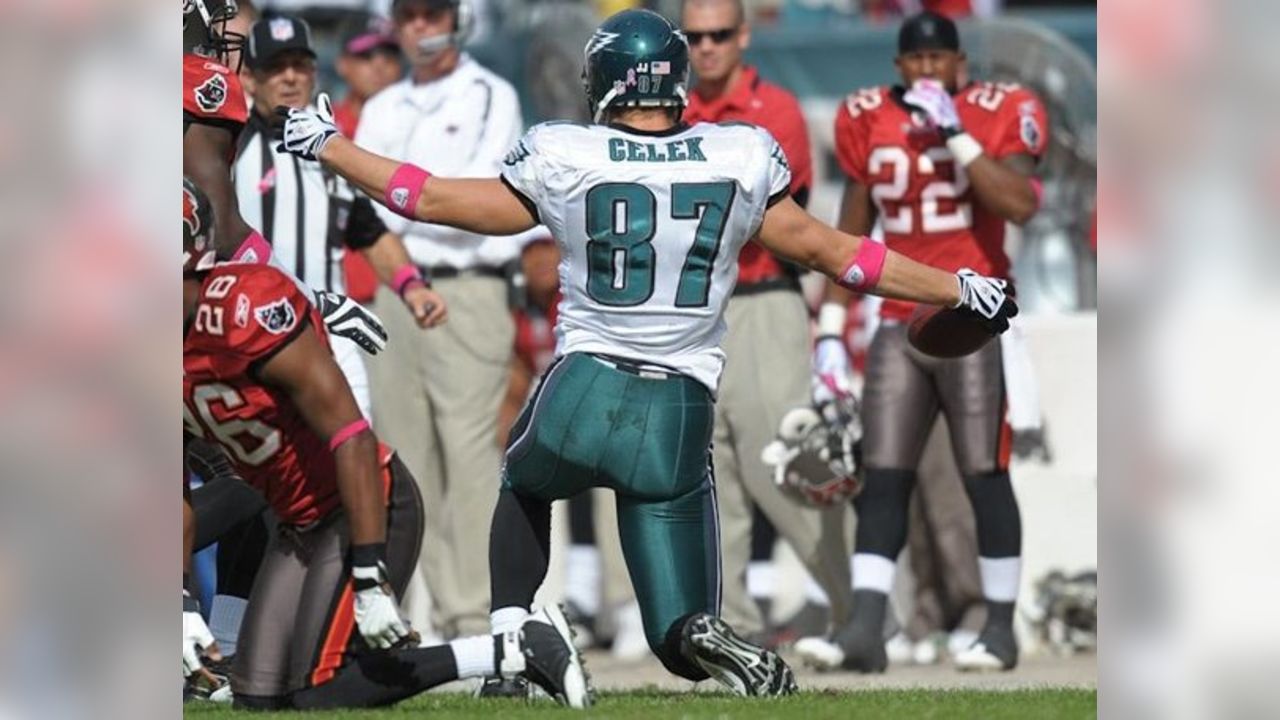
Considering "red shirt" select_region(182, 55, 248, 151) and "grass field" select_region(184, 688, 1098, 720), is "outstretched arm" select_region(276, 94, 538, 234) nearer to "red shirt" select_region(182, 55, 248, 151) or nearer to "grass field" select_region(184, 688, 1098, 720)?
"red shirt" select_region(182, 55, 248, 151)

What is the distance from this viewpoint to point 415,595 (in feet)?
35.4

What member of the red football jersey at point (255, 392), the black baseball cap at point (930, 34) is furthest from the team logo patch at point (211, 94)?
the black baseball cap at point (930, 34)

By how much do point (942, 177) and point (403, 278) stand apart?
6.72 feet

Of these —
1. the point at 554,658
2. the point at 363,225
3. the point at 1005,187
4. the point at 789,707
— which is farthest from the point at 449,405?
the point at 789,707

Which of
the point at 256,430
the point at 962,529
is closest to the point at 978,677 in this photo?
the point at 962,529

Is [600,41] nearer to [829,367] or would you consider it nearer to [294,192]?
[294,192]

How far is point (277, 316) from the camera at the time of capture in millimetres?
6684

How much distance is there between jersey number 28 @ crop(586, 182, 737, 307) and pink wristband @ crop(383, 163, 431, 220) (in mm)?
455

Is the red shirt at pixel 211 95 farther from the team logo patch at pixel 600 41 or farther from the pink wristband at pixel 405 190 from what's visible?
the team logo patch at pixel 600 41

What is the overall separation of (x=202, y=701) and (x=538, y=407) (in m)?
1.57

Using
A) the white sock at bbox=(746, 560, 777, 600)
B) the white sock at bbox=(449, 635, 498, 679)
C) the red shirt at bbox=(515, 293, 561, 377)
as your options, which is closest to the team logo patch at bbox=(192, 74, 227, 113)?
the white sock at bbox=(449, 635, 498, 679)
